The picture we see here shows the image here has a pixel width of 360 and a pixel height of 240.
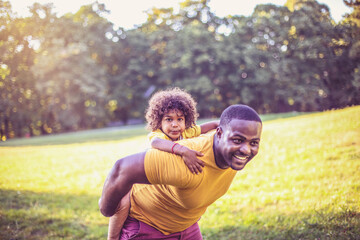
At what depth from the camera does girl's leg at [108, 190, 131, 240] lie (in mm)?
2456

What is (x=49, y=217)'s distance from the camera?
18.3ft

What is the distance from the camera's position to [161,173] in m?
2.05

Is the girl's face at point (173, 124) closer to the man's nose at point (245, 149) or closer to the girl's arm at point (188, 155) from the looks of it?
the girl's arm at point (188, 155)

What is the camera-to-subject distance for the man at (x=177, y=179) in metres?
2.05

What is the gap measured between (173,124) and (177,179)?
1814 millimetres

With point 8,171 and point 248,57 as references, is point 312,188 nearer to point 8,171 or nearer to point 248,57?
point 8,171

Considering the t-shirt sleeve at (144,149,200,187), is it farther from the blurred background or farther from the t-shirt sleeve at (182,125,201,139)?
the blurred background

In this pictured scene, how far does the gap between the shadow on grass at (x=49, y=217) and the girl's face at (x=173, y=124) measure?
2431 mm

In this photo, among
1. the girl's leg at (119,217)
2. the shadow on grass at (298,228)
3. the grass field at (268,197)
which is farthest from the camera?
the grass field at (268,197)

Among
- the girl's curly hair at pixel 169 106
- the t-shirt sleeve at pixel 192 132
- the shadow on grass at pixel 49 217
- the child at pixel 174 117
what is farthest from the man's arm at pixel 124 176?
the shadow on grass at pixel 49 217

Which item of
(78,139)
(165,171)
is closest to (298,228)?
(165,171)

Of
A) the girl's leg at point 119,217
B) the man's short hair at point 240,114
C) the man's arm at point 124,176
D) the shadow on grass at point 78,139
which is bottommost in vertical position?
the shadow on grass at point 78,139

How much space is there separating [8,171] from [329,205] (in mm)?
9881

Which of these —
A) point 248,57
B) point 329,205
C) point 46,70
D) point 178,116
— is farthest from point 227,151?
point 46,70
